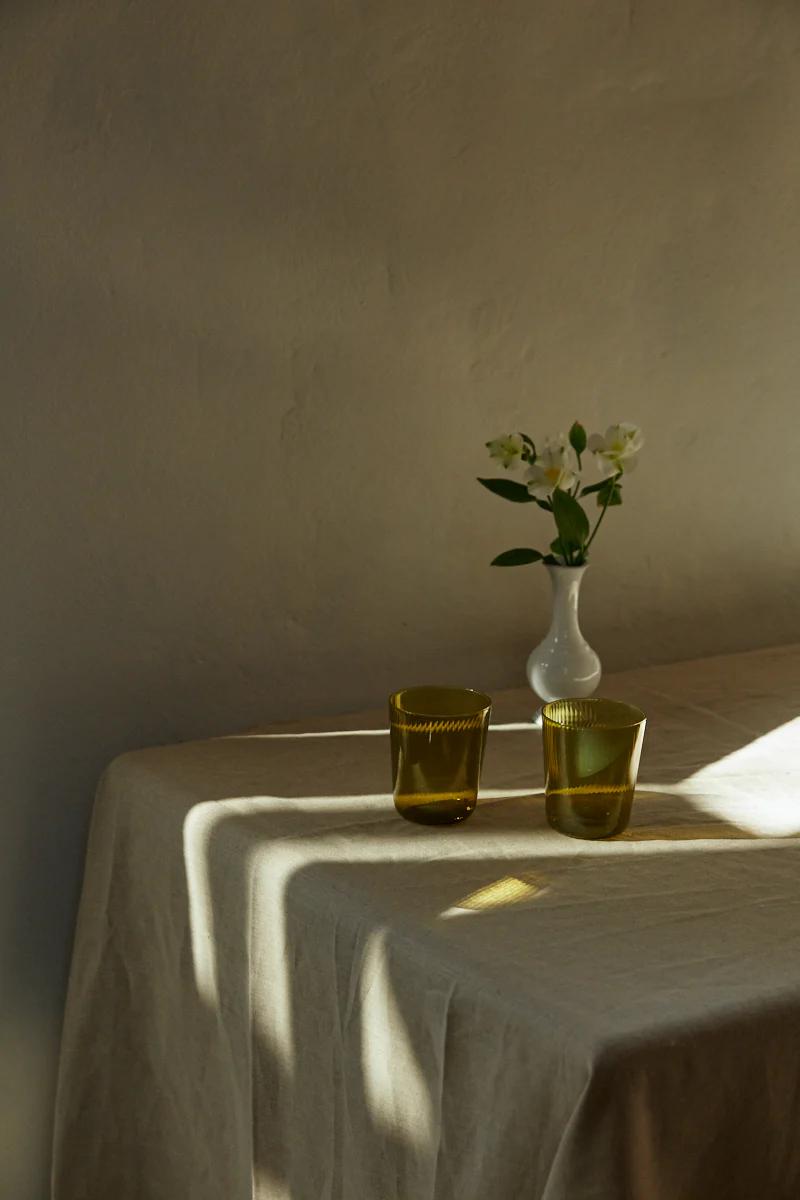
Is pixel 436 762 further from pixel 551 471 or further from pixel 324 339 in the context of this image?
pixel 324 339

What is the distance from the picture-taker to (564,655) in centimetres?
153

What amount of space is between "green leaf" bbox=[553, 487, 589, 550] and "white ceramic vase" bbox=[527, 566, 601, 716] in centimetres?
3

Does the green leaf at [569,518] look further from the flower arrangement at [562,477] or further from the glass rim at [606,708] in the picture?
the glass rim at [606,708]

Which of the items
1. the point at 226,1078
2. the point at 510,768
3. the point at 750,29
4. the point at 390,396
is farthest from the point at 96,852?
the point at 750,29

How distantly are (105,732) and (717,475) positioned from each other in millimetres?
987

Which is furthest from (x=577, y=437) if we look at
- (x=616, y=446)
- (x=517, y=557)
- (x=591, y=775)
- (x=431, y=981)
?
(x=431, y=981)

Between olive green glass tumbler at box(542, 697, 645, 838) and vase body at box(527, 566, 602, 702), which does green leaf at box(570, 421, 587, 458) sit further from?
olive green glass tumbler at box(542, 697, 645, 838)

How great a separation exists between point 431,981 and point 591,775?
266 millimetres

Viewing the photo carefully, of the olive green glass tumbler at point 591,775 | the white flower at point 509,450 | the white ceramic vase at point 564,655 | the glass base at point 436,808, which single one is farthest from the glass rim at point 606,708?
the white flower at point 509,450

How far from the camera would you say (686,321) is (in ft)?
6.29

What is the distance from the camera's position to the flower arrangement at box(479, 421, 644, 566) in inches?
59.2

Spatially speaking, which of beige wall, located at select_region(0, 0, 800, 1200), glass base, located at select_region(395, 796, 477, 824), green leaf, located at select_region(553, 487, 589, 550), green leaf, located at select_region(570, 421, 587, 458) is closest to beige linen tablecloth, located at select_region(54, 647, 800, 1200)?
glass base, located at select_region(395, 796, 477, 824)

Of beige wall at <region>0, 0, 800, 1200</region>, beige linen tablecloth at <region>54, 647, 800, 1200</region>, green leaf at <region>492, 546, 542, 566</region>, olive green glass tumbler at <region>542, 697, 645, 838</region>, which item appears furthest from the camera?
green leaf at <region>492, 546, 542, 566</region>

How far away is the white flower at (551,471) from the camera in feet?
4.92
